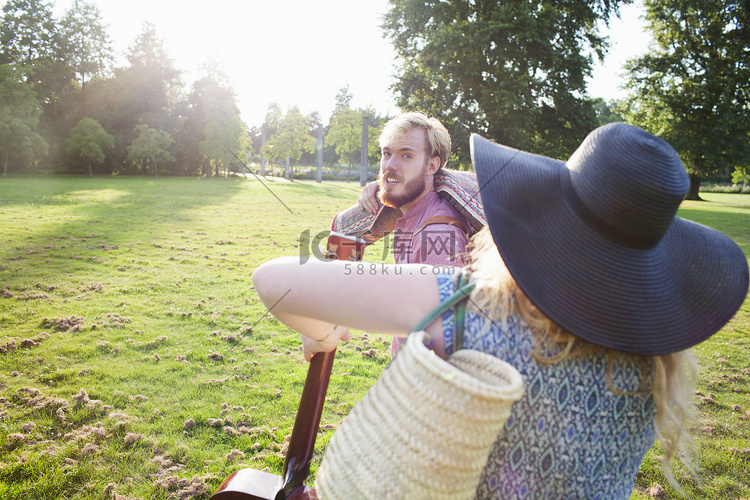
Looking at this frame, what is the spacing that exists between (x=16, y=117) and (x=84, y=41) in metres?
14.3

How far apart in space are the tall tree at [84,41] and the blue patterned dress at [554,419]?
4915 cm

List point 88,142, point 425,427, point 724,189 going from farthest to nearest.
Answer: point 724,189 → point 88,142 → point 425,427

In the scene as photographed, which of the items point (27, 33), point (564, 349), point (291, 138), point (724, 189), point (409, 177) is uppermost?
point (27, 33)

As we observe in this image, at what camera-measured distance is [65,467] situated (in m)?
2.99

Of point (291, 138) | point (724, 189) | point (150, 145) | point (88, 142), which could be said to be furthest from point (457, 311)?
point (724, 189)

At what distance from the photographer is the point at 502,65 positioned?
77.7ft

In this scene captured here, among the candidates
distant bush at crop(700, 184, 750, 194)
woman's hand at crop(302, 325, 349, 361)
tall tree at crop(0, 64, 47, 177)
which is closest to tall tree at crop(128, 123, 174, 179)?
tall tree at crop(0, 64, 47, 177)

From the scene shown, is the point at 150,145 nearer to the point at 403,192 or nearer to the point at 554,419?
the point at 403,192

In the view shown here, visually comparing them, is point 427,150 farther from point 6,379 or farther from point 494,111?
point 494,111

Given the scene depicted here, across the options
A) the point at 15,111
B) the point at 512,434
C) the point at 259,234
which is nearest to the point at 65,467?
the point at 512,434

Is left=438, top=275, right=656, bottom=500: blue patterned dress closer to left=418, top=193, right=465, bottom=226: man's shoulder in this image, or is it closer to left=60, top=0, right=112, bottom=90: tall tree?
left=418, top=193, right=465, bottom=226: man's shoulder

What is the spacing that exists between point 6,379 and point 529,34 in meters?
24.5

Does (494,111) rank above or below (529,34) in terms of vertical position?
below

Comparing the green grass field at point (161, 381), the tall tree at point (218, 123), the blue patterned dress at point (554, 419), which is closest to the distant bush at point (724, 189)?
the tall tree at point (218, 123)
